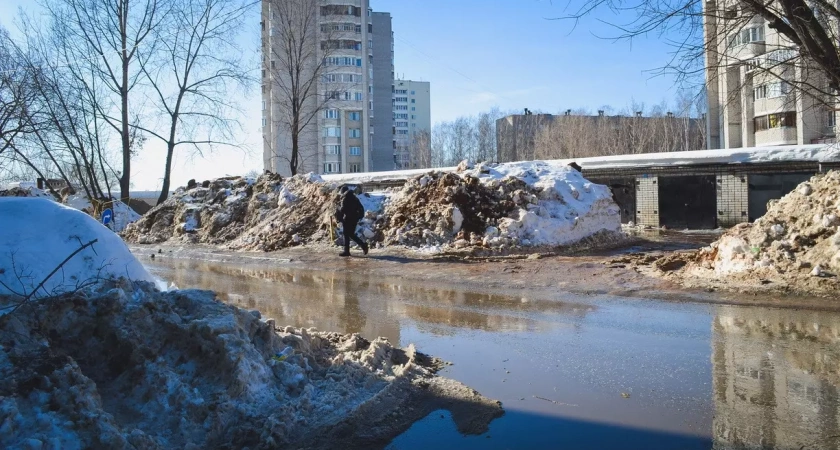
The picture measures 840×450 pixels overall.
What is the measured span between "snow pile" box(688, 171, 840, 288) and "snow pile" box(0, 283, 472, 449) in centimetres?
716

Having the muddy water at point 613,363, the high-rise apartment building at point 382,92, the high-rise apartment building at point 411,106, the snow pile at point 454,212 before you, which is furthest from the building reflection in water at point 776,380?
the high-rise apartment building at point 411,106

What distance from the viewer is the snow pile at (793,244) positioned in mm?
10117

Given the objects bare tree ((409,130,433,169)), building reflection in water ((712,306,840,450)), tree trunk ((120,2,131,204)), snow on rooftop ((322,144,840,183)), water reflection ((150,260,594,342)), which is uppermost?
bare tree ((409,130,433,169))

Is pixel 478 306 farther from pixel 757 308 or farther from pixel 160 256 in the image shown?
pixel 160 256

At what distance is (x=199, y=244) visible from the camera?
2417 centimetres

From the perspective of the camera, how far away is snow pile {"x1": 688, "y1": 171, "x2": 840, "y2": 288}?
33.2 feet

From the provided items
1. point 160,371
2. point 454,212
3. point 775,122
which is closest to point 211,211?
point 454,212

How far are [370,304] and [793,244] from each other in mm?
7008

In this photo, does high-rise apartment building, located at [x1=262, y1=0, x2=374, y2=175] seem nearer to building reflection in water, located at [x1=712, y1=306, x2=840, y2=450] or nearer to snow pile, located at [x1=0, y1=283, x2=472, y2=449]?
building reflection in water, located at [x1=712, y1=306, x2=840, y2=450]

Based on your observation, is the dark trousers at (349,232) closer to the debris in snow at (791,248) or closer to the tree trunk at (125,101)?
the debris in snow at (791,248)

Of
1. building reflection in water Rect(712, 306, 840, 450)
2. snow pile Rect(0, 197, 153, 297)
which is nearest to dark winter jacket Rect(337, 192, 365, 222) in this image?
snow pile Rect(0, 197, 153, 297)

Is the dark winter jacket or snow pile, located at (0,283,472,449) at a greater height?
the dark winter jacket

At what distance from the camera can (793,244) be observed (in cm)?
1071

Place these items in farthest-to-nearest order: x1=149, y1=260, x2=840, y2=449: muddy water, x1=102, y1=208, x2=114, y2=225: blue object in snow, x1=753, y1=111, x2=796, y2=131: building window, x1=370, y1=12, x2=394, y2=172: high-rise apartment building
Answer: x1=370, y1=12, x2=394, y2=172: high-rise apartment building → x1=753, y1=111, x2=796, y2=131: building window → x1=102, y1=208, x2=114, y2=225: blue object in snow → x1=149, y1=260, x2=840, y2=449: muddy water
